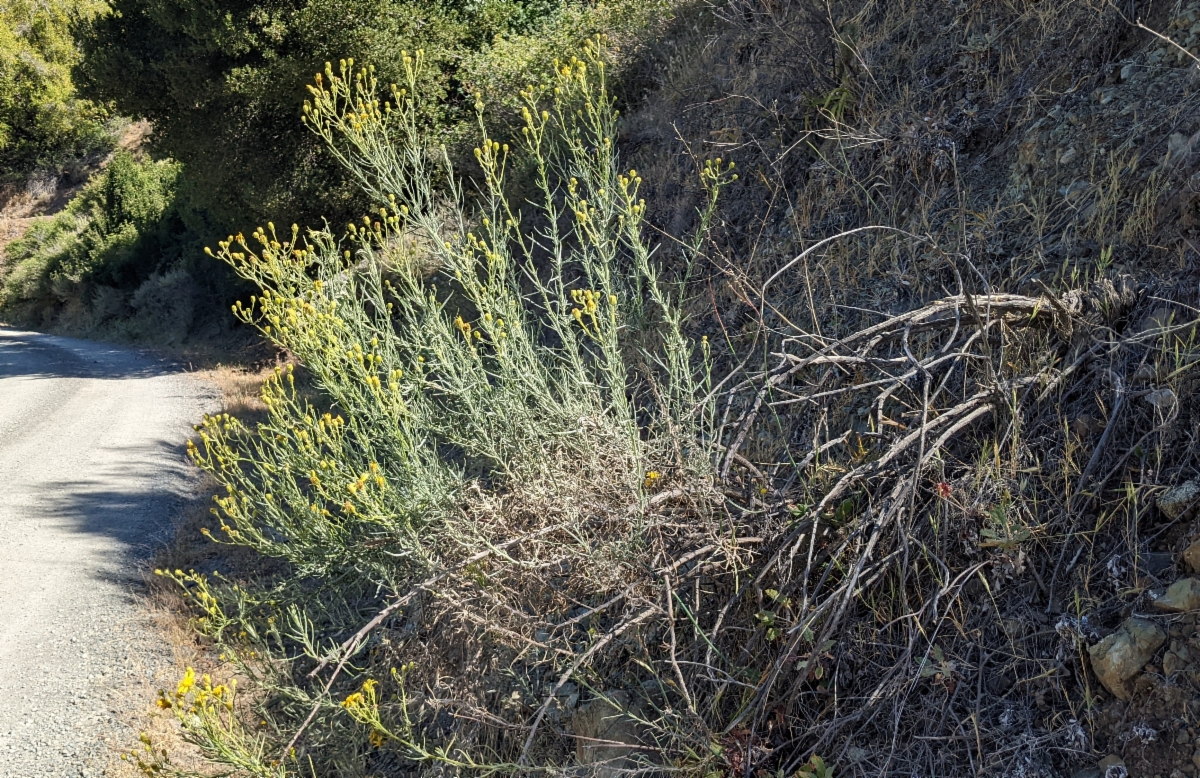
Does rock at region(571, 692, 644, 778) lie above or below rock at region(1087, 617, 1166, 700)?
below

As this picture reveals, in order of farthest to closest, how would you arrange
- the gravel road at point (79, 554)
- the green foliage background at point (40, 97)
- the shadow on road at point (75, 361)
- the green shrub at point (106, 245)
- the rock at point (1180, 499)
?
the green foliage background at point (40, 97) → the green shrub at point (106, 245) → the shadow on road at point (75, 361) → the gravel road at point (79, 554) → the rock at point (1180, 499)

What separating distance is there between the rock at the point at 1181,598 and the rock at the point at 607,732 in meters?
1.62

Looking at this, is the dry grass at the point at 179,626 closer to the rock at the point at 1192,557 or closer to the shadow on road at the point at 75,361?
the rock at the point at 1192,557

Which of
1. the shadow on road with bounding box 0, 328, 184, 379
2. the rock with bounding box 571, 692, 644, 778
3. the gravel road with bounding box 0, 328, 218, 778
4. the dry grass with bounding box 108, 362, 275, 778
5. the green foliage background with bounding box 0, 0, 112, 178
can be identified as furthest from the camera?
the green foliage background with bounding box 0, 0, 112, 178

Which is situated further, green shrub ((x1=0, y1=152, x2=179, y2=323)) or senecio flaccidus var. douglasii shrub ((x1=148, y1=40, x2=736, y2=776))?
green shrub ((x1=0, y1=152, x2=179, y2=323))

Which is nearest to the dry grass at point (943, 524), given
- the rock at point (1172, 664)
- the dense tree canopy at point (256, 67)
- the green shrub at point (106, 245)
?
the rock at point (1172, 664)

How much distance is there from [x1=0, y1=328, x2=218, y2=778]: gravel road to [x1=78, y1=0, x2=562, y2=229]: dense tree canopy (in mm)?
3214

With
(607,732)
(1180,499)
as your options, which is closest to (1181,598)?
(1180,499)

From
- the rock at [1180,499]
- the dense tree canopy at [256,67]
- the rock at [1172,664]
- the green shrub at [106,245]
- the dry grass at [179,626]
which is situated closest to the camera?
the rock at [1172,664]

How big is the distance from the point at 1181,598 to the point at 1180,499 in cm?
31

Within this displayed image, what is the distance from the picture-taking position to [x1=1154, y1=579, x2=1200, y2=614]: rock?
227cm

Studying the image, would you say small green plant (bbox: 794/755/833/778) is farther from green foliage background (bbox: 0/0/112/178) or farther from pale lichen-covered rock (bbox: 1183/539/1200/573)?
green foliage background (bbox: 0/0/112/178)

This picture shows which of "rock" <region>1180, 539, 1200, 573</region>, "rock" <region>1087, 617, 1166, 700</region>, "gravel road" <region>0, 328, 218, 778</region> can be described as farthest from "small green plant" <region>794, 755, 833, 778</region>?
"gravel road" <region>0, 328, 218, 778</region>

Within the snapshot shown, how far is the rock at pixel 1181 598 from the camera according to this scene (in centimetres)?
227
